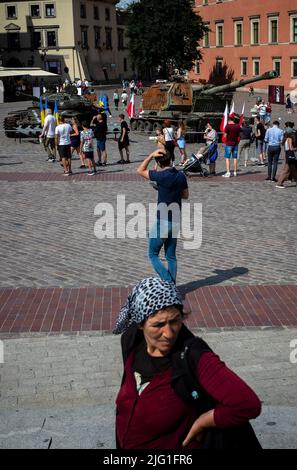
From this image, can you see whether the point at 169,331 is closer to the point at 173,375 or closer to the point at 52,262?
the point at 173,375

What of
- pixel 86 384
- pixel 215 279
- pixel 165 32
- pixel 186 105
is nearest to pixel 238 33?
pixel 165 32

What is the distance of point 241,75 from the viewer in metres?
61.8

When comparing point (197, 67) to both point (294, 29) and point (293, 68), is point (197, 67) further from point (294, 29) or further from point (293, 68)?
point (294, 29)

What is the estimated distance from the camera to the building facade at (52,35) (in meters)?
75.2

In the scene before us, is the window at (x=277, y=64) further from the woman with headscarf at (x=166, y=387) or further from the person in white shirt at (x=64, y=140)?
the woman with headscarf at (x=166, y=387)

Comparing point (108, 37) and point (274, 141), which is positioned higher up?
point (108, 37)

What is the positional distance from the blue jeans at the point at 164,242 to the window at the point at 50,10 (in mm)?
73185

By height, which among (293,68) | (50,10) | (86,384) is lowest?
(86,384)

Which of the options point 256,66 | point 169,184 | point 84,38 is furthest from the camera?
point 84,38

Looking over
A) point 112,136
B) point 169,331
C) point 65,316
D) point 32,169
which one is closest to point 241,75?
point 112,136

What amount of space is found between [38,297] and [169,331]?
17.8ft

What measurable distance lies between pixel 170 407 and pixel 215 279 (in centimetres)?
616

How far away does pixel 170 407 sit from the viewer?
2707mm

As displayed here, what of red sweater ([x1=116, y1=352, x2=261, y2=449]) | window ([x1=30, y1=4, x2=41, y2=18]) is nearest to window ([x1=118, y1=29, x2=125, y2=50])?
window ([x1=30, y1=4, x2=41, y2=18])
